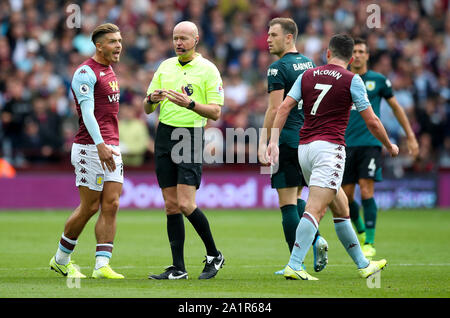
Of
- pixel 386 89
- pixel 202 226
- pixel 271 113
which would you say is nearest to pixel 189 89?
pixel 271 113

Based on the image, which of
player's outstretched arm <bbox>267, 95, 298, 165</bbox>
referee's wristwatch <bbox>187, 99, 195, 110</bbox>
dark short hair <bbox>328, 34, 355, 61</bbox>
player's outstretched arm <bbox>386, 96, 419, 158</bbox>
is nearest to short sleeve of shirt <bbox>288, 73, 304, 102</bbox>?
player's outstretched arm <bbox>267, 95, 298, 165</bbox>

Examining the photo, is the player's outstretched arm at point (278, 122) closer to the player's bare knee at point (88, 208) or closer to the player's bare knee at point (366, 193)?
the player's bare knee at point (88, 208)

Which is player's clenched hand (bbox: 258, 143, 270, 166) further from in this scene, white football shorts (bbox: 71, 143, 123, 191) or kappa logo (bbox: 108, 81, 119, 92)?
kappa logo (bbox: 108, 81, 119, 92)

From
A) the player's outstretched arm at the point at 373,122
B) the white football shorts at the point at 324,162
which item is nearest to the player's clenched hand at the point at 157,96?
the white football shorts at the point at 324,162

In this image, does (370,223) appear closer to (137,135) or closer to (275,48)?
(275,48)

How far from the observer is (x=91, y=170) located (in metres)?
9.02

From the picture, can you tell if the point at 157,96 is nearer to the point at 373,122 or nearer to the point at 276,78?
the point at 276,78

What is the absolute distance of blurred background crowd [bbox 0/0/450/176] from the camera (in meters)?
20.3

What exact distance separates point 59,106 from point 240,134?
4.41 meters

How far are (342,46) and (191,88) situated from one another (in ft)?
5.47

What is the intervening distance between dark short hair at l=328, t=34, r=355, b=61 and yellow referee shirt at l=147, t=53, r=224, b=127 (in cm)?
131

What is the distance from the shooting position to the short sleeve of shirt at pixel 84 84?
8.79m

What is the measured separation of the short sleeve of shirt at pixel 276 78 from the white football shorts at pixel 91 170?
72.5 inches

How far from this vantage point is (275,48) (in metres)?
9.58
